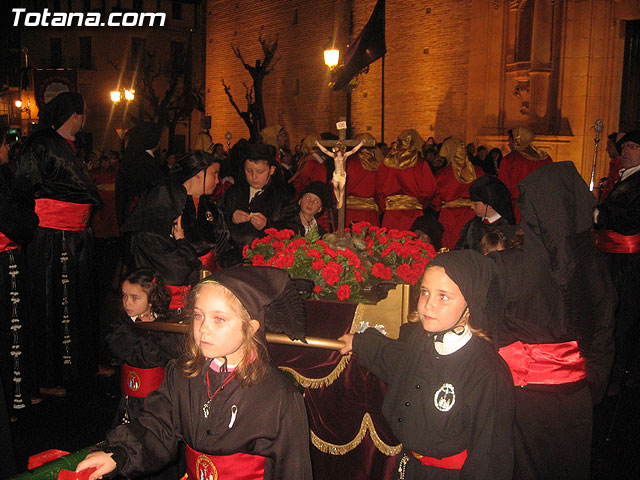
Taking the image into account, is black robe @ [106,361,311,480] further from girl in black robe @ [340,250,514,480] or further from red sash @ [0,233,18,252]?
red sash @ [0,233,18,252]

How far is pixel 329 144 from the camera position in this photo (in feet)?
17.8

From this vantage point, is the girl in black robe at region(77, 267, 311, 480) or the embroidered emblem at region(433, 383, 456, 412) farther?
the embroidered emblem at region(433, 383, 456, 412)

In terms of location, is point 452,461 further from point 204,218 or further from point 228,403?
point 204,218

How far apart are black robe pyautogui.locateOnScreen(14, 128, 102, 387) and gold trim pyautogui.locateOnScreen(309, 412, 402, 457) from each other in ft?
9.74

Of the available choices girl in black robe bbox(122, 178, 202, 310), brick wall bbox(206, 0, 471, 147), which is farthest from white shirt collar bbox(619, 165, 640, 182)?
brick wall bbox(206, 0, 471, 147)

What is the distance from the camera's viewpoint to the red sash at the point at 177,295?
492cm

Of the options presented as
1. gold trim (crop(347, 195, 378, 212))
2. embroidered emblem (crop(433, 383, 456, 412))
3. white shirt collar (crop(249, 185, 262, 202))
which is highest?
white shirt collar (crop(249, 185, 262, 202))

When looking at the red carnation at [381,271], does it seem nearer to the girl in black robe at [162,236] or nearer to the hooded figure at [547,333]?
the hooded figure at [547,333]

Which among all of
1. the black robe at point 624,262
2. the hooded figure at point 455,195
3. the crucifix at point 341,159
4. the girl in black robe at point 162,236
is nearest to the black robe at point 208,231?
the girl in black robe at point 162,236

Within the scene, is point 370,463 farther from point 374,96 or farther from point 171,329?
point 374,96

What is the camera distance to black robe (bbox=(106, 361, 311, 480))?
8.52 ft

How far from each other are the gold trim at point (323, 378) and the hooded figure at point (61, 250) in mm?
2780

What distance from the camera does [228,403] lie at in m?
2.65

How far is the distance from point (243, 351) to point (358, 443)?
59.0 inches
